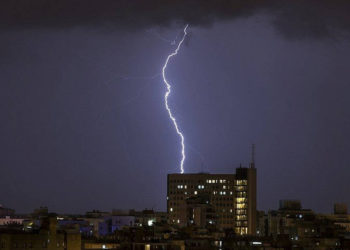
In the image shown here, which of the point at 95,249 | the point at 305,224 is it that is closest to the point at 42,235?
the point at 95,249

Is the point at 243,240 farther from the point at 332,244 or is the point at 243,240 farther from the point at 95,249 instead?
the point at 95,249

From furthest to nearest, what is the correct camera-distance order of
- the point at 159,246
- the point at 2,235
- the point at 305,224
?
the point at 305,224 < the point at 159,246 < the point at 2,235

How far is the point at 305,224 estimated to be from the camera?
6201 inches

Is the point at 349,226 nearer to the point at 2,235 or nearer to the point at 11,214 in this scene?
the point at 11,214

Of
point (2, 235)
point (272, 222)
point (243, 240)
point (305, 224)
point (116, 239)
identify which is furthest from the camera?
point (272, 222)

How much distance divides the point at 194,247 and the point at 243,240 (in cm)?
1727

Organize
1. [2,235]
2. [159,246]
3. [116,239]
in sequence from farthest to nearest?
[116,239] < [159,246] < [2,235]

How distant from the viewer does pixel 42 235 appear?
266ft

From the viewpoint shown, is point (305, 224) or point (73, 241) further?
point (305, 224)

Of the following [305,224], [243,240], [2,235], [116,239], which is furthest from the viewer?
[305,224]

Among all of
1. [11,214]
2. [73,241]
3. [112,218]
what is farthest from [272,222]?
[73,241]

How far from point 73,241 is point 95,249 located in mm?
15622

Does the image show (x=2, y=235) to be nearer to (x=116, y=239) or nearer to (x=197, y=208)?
(x=116, y=239)

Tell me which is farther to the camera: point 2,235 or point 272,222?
point 272,222
